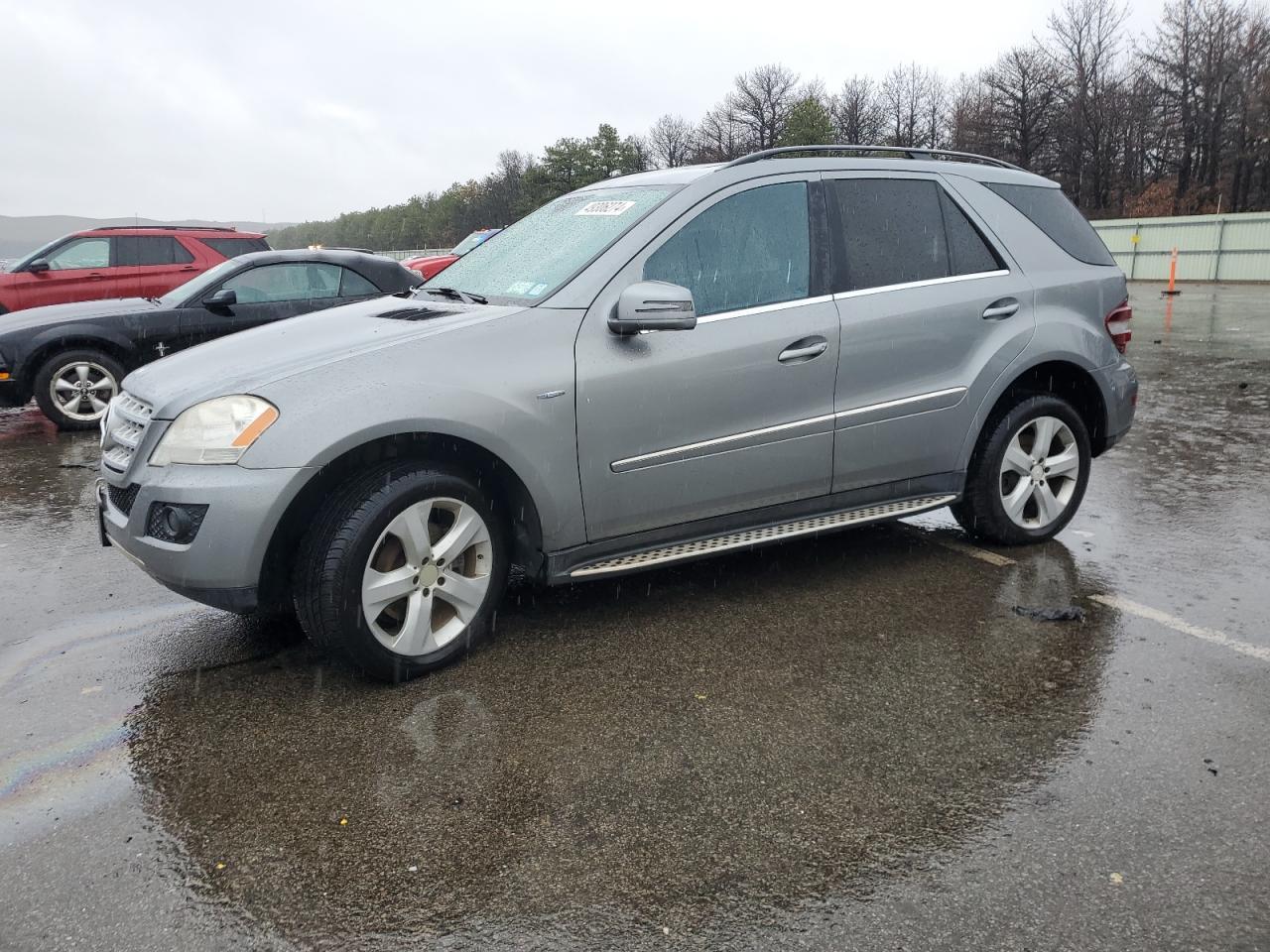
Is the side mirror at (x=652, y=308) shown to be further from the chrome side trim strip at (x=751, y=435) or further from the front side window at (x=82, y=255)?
the front side window at (x=82, y=255)

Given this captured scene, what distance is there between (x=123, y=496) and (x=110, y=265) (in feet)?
32.3

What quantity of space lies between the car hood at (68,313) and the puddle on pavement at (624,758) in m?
6.54

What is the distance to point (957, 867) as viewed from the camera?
2.51 metres

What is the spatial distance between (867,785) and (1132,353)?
11.7m

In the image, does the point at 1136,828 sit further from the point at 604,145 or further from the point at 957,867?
the point at 604,145

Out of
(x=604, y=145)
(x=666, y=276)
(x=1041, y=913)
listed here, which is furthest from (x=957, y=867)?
(x=604, y=145)

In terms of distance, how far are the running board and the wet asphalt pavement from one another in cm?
33

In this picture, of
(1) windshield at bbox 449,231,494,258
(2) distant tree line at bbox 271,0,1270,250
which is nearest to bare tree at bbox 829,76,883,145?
(2) distant tree line at bbox 271,0,1270,250

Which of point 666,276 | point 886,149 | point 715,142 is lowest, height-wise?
point 666,276

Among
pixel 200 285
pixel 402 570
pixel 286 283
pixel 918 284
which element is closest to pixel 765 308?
pixel 918 284

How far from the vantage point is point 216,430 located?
3.36 metres

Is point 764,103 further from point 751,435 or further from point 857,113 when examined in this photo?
point 751,435

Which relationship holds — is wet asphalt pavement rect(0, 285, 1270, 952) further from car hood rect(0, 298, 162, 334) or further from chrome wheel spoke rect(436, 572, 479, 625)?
car hood rect(0, 298, 162, 334)

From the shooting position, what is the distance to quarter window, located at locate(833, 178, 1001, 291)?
4453 mm
